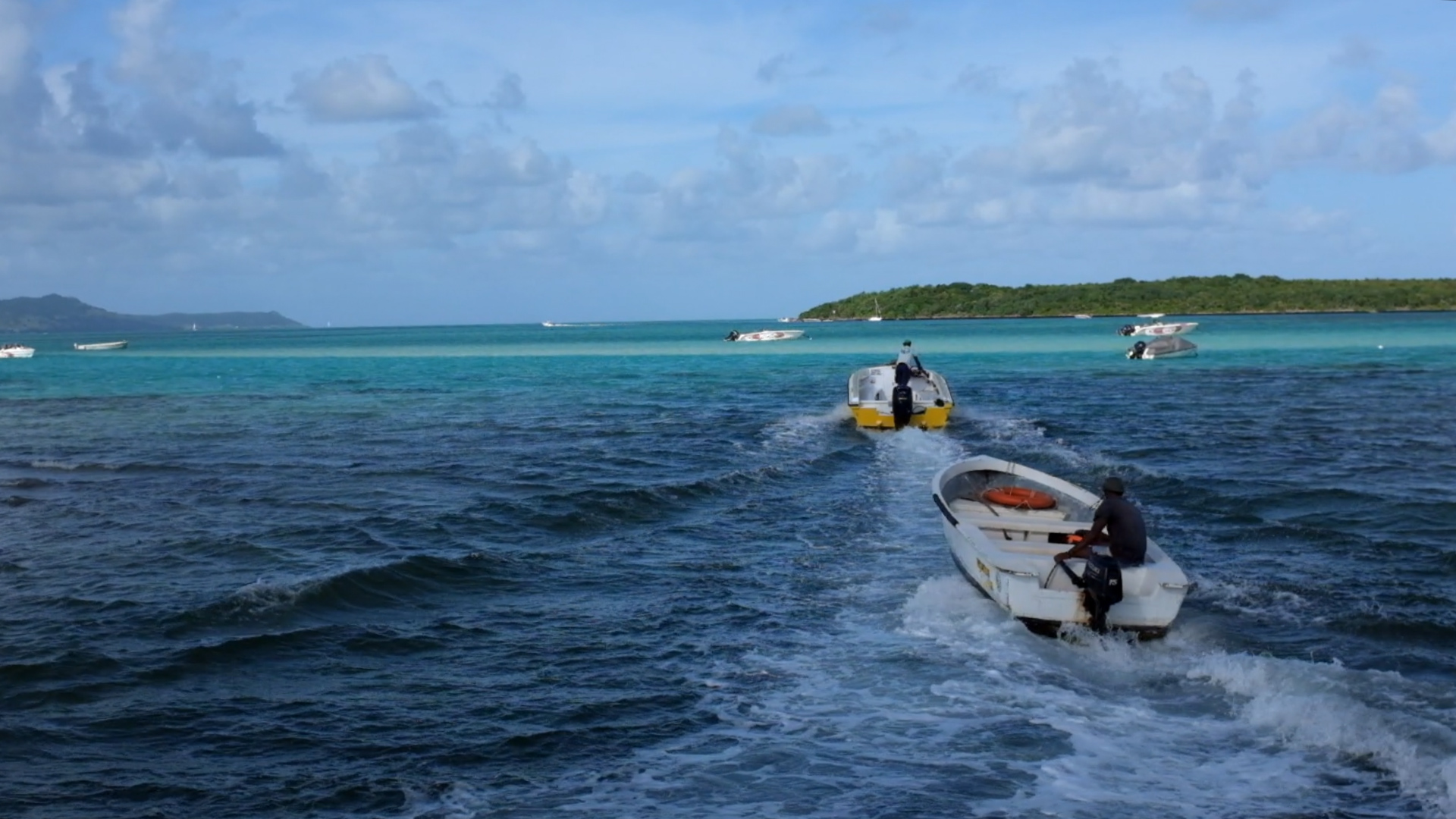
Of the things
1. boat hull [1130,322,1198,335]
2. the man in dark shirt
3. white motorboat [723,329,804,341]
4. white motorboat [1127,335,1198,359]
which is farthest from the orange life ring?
white motorboat [723,329,804,341]

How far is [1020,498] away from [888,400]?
16262 millimetres

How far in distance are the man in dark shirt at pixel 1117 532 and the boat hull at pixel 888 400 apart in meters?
18.6

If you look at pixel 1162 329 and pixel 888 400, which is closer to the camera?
pixel 888 400

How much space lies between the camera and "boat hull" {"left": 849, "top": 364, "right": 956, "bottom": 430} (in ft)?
106

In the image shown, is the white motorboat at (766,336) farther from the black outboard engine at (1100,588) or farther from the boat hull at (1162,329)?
the black outboard engine at (1100,588)

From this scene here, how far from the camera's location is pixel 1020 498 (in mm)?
17719

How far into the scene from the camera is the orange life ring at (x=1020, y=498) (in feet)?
57.7

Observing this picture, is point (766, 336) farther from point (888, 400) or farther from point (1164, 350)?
point (888, 400)

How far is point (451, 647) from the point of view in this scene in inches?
504

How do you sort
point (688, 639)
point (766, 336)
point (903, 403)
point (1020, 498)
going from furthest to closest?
1. point (766, 336)
2. point (903, 403)
3. point (1020, 498)
4. point (688, 639)

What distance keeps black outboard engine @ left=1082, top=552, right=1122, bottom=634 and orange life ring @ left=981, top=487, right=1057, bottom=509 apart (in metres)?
4.95

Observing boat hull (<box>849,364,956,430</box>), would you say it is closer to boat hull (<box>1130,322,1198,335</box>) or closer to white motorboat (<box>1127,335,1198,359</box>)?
white motorboat (<box>1127,335,1198,359</box>)

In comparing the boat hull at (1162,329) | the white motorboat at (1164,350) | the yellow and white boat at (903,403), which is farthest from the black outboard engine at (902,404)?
the boat hull at (1162,329)

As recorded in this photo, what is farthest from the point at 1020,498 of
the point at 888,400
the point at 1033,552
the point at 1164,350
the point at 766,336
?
the point at 766,336
